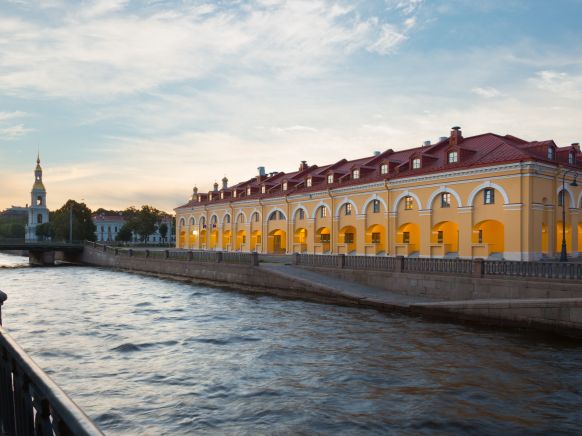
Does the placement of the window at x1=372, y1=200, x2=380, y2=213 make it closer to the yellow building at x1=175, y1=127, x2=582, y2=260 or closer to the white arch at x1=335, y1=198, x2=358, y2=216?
the yellow building at x1=175, y1=127, x2=582, y2=260

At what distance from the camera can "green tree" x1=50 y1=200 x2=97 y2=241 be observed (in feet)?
273

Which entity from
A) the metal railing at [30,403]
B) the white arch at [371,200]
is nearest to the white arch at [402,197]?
the white arch at [371,200]

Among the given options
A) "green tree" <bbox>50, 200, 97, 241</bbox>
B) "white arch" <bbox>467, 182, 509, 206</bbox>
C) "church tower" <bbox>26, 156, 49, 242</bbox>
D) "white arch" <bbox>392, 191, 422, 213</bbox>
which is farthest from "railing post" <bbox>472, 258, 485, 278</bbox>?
"church tower" <bbox>26, 156, 49, 242</bbox>

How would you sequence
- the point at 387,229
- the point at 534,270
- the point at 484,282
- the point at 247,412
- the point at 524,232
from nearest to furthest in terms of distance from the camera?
the point at 247,412 < the point at 534,270 < the point at 484,282 < the point at 524,232 < the point at 387,229

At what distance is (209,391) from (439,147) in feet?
104

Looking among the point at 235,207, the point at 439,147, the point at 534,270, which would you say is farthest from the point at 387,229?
the point at 235,207

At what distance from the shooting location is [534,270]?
17.7m

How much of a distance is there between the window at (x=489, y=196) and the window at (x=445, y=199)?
2648 millimetres

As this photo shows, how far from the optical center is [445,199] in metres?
32.9

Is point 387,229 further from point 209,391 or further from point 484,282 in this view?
point 209,391

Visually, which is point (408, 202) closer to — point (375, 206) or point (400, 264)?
point (375, 206)

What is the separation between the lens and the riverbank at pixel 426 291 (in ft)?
52.0

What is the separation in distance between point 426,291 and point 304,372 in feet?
36.5

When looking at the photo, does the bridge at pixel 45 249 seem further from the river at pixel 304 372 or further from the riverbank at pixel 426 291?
the river at pixel 304 372
